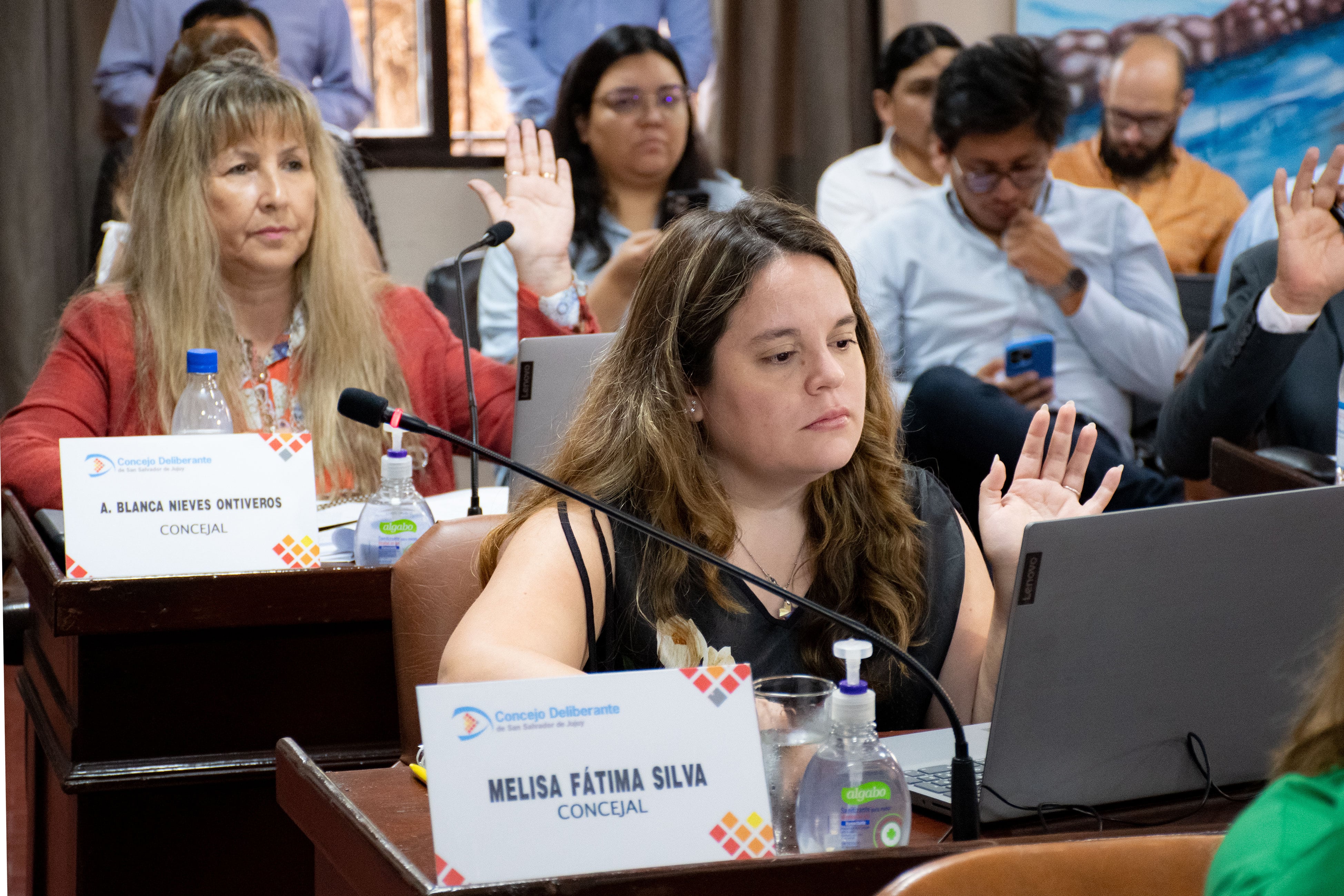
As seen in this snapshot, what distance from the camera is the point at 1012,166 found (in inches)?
156

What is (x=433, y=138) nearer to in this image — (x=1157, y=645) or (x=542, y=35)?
(x=542, y=35)

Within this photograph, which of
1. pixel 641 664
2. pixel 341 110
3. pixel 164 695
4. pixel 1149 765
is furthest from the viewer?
pixel 341 110

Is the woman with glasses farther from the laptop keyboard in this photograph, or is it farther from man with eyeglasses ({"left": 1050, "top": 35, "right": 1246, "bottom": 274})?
the laptop keyboard

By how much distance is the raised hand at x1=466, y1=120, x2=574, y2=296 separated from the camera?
2537 mm

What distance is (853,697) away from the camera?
0.99 meters

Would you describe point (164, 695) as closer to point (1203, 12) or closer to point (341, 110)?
point (341, 110)

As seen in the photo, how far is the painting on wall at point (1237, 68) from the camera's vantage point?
3.96m

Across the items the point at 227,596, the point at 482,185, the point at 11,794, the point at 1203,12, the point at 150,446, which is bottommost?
the point at 11,794

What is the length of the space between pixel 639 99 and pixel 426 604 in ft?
8.64

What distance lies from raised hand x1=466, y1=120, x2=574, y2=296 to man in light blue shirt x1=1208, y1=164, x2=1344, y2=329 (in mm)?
2060

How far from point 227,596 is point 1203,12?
3.37 m

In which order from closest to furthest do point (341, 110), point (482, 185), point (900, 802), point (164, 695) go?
1. point (900, 802)
2. point (164, 695)
3. point (482, 185)
4. point (341, 110)

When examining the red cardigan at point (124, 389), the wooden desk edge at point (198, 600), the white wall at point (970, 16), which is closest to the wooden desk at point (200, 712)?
the wooden desk edge at point (198, 600)

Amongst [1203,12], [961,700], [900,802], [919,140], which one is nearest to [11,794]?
[961,700]
